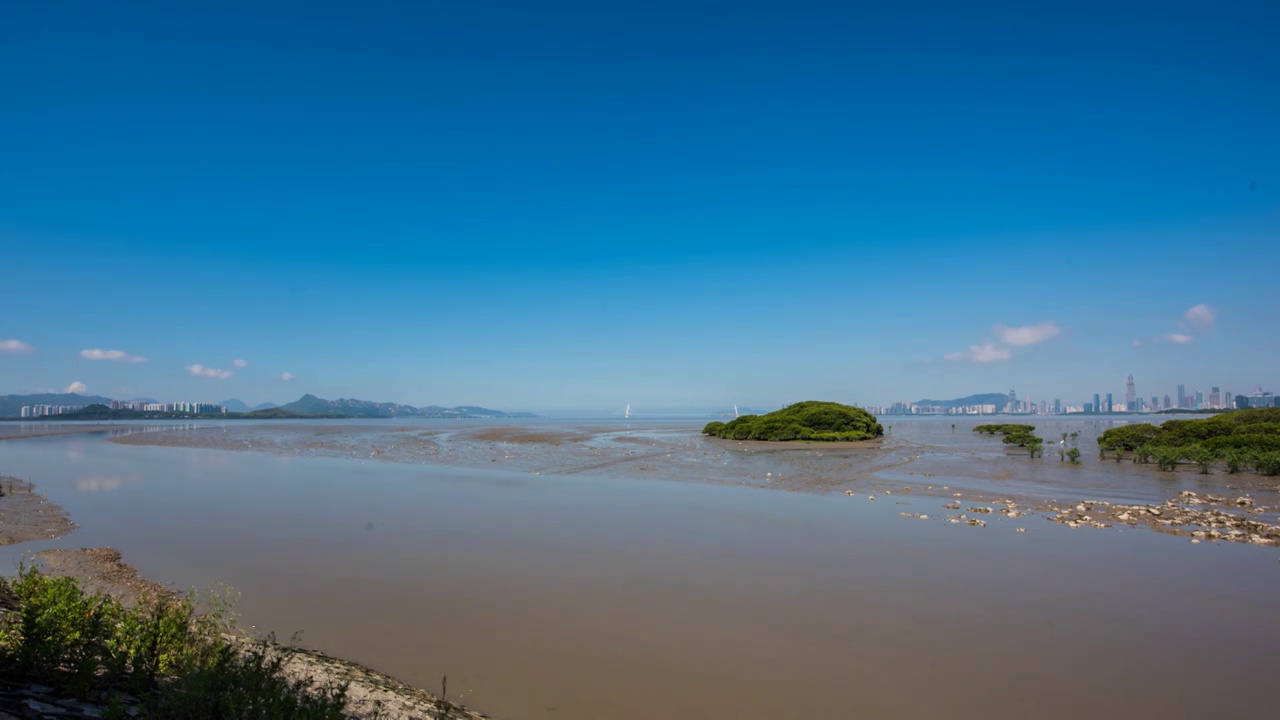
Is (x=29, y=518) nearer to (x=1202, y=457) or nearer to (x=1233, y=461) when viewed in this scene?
(x=1202, y=457)

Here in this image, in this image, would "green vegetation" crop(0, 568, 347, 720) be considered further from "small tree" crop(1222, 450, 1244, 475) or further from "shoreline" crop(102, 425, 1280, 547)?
"small tree" crop(1222, 450, 1244, 475)

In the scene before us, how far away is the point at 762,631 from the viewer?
25.4 ft

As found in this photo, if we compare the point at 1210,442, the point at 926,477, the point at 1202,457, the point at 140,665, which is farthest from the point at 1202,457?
the point at 140,665

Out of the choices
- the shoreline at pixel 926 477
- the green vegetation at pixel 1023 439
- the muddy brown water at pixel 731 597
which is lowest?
the muddy brown water at pixel 731 597

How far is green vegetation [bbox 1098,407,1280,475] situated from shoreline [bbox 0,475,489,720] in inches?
1096

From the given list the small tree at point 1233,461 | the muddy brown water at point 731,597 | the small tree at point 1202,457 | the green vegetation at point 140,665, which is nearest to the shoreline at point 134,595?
the green vegetation at point 140,665

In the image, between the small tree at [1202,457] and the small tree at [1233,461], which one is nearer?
the small tree at [1233,461]

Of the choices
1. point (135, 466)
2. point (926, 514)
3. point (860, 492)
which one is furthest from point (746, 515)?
point (135, 466)

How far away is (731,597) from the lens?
354 inches

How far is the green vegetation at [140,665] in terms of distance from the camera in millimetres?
3955

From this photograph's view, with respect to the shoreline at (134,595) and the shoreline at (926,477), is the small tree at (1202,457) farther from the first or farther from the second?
the shoreline at (134,595)

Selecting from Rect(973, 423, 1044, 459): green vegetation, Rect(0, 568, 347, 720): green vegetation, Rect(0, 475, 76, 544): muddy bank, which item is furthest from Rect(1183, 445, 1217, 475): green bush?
Rect(0, 475, 76, 544): muddy bank

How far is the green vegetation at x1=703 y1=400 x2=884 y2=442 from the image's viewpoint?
47.5m

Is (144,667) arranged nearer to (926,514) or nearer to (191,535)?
(191,535)
